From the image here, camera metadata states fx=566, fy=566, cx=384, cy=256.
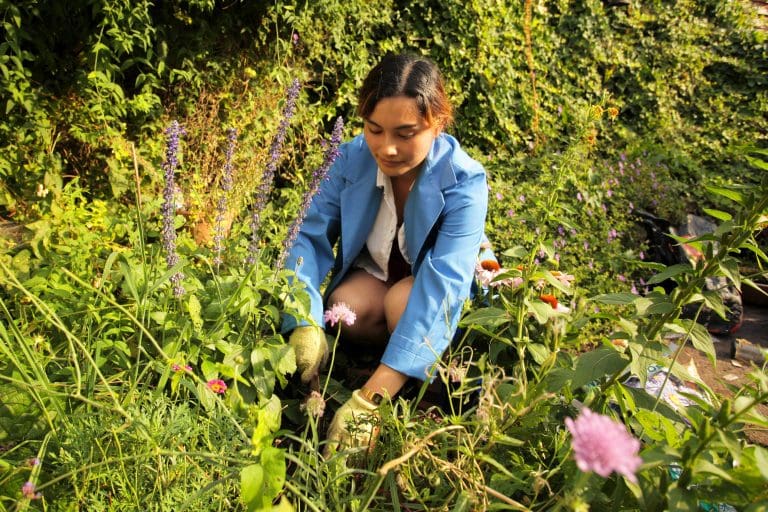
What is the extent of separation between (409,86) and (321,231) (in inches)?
23.9

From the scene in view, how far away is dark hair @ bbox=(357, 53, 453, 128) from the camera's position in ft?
5.53

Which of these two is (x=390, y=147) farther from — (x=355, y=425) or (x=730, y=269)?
(x=730, y=269)

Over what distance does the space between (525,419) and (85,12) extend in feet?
7.55

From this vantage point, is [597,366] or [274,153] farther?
[274,153]

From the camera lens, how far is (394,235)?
6.84 ft

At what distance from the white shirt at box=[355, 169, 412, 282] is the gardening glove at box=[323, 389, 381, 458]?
66cm

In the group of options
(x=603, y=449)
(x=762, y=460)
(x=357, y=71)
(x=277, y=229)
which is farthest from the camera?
(x=357, y=71)

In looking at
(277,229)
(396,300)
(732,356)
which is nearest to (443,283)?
(396,300)

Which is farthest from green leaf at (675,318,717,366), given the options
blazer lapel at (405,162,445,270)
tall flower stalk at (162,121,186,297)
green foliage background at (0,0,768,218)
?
tall flower stalk at (162,121,186,297)

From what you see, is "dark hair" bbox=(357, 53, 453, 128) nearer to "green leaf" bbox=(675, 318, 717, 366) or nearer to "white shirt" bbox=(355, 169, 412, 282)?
"white shirt" bbox=(355, 169, 412, 282)

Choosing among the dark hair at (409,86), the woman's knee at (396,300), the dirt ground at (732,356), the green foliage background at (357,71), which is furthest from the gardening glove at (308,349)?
the dirt ground at (732,356)

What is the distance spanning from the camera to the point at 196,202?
110 inches

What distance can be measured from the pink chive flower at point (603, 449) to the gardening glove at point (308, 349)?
1.15 meters

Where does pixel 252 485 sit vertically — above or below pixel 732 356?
above
